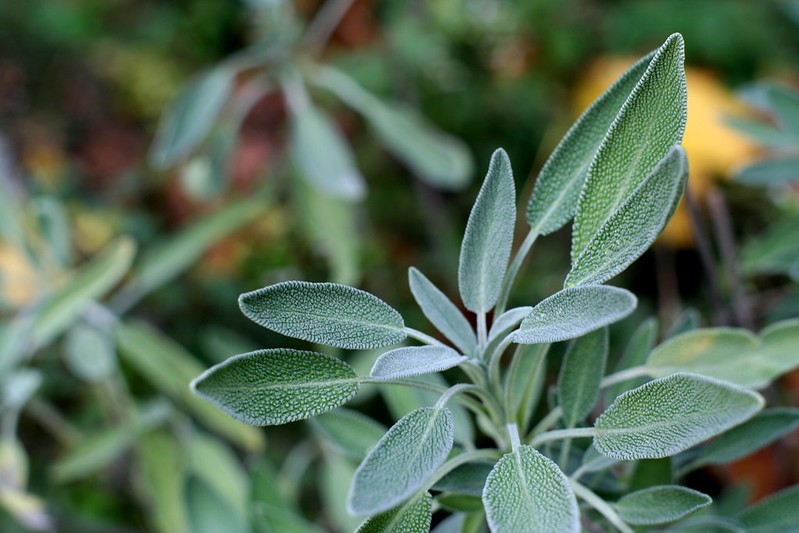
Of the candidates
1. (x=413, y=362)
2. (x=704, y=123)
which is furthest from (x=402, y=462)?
(x=704, y=123)

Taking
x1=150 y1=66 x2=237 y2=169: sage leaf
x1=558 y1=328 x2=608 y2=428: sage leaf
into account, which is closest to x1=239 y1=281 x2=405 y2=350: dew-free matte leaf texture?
x1=558 y1=328 x2=608 y2=428: sage leaf

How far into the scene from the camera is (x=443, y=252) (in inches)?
39.1

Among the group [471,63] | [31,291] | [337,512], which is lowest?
[337,512]

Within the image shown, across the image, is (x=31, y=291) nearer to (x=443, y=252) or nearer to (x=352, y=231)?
(x=352, y=231)

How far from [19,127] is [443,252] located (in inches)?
31.4

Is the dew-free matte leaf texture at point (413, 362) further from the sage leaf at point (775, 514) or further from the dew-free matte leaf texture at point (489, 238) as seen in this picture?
the sage leaf at point (775, 514)

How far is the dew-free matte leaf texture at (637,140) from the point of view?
0.29 m

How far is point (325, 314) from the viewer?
0.32 m

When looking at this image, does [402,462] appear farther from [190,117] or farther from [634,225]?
[190,117]

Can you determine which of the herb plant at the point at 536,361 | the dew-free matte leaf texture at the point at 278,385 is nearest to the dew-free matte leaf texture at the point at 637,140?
A: the herb plant at the point at 536,361

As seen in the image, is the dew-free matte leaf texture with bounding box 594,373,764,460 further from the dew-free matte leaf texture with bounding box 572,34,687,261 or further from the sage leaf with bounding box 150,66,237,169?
the sage leaf with bounding box 150,66,237,169

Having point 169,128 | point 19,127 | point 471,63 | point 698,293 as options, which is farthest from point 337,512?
point 19,127

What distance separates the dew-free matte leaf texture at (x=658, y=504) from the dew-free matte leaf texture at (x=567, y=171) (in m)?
0.13

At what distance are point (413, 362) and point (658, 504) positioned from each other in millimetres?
139
